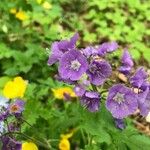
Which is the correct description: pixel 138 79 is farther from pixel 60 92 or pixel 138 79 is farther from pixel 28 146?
pixel 60 92

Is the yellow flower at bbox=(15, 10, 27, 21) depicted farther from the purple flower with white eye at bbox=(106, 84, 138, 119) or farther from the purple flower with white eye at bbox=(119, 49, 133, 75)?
the purple flower with white eye at bbox=(106, 84, 138, 119)

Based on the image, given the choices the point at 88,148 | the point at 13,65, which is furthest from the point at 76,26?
the point at 88,148

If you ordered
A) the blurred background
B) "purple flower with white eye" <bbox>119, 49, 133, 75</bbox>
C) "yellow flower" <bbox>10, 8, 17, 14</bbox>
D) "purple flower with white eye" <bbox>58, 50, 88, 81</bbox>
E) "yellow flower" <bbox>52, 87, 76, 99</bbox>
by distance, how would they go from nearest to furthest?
"purple flower with white eye" <bbox>58, 50, 88, 81</bbox>, "purple flower with white eye" <bbox>119, 49, 133, 75</bbox>, the blurred background, "yellow flower" <bbox>52, 87, 76, 99</bbox>, "yellow flower" <bbox>10, 8, 17, 14</bbox>

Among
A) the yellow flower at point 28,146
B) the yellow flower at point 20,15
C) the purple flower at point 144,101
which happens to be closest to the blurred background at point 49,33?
the yellow flower at point 20,15

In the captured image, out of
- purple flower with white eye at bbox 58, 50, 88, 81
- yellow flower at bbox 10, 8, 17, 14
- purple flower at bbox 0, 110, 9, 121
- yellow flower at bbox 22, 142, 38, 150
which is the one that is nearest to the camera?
purple flower with white eye at bbox 58, 50, 88, 81

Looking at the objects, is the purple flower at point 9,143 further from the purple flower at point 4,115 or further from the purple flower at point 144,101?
the purple flower at point 144,101

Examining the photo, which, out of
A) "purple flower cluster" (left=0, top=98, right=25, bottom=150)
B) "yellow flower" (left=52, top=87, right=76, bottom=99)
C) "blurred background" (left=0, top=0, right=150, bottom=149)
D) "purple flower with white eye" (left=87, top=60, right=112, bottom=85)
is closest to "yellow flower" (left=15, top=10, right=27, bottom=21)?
"blurred background" (left=0, top=0, right=150, bottom=149)

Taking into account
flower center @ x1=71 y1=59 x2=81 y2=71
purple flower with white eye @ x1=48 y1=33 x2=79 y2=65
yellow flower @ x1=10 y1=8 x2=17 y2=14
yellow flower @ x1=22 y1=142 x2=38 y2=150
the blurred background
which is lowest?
yellow flower @ x1=22 y1=142 x2=38 y2=150

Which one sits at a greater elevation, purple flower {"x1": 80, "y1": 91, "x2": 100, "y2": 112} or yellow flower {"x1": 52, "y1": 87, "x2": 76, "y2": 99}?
purple flower {"x1": 80, "y1": 91, "x2": 100, "y2": 112}

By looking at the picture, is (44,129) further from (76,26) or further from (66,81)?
(76,26)
